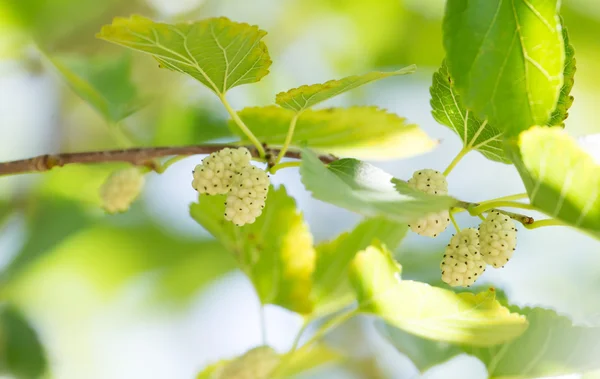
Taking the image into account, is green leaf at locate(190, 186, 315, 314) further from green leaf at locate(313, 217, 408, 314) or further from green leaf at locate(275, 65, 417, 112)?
green leaf at locate(275, 65, 417, 112)

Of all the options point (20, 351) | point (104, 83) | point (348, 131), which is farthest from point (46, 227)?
point (348, 131)

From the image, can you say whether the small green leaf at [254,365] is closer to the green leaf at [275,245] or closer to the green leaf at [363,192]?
the green leaf at [275,245]

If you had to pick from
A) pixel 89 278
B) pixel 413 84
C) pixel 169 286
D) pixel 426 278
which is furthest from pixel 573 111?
pixel 89 278

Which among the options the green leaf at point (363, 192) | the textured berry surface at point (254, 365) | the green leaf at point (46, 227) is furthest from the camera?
the green leaf at point (46, 227)

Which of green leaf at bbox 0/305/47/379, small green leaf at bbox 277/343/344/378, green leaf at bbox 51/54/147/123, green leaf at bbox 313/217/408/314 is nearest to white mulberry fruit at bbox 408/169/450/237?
green leaf at bbox 313/217/408/314

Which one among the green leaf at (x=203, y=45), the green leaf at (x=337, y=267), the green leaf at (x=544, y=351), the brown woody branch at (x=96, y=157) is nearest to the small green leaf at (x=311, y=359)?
the green leaf at (x=337, y=267)

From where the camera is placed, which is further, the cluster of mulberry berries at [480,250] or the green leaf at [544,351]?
the green leaf at [544,351]

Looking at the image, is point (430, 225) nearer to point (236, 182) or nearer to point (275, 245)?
point (236, 182)
